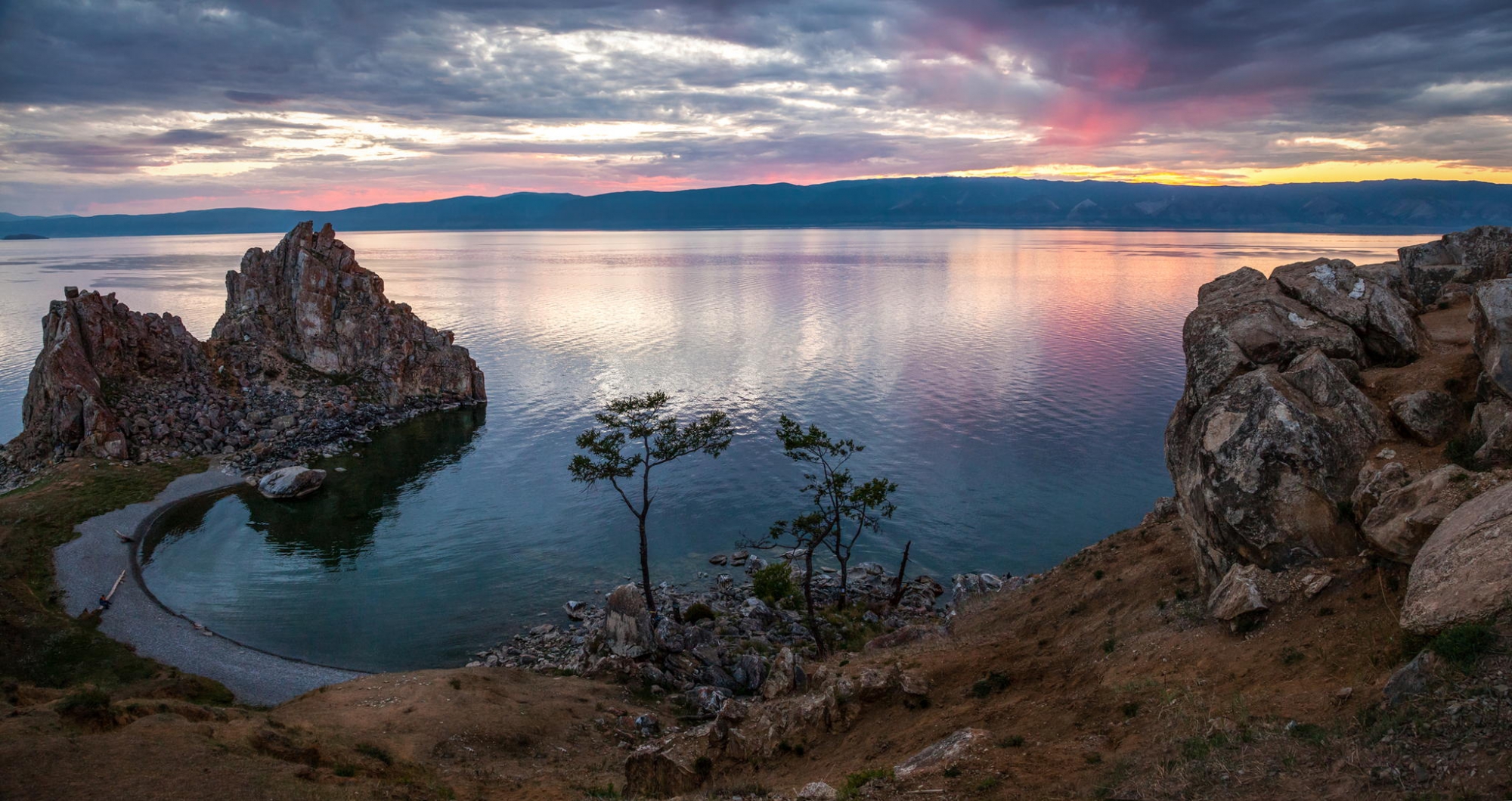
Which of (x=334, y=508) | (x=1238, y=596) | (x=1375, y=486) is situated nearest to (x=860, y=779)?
(x=1238, y=596)

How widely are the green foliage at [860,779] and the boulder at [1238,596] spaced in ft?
35.9

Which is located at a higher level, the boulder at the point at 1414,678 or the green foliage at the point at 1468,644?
the green foliage at the point at 1468,644

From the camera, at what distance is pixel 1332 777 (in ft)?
46.7

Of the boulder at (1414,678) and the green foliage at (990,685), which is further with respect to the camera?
the green foliage at (990,685)

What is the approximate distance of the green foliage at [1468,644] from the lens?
47.4ft

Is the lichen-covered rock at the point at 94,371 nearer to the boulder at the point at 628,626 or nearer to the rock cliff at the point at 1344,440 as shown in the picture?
the boulder at the point at 628,626

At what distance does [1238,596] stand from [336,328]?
355 feet

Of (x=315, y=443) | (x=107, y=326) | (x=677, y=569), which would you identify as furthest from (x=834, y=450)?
(x=107, y=326)

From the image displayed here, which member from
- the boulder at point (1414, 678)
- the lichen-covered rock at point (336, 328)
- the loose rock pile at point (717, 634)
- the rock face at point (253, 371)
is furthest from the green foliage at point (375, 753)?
the lichen-covered rock at point (336, 328)

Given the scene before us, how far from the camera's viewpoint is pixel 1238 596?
853 inches

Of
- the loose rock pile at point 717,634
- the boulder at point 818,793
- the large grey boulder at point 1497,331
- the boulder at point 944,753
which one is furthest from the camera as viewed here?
the loose rock pile at point 717,634

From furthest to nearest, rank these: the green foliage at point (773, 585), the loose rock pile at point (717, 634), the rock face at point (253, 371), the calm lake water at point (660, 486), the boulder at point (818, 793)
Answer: the rock face at point (253, 371), the calm lake water at point (660, 486), the green foliage at point (773, 585), the loose rock pile at point (717, 634), the boulder at point (818, 793)

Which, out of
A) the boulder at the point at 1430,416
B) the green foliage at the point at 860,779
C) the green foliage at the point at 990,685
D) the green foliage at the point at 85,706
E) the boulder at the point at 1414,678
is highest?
the boulder at the point at 1430,416

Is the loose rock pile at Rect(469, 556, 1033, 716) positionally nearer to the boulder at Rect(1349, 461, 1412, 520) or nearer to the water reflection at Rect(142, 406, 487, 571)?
the boulder at Rect(1349, 461, 1412, 520)
